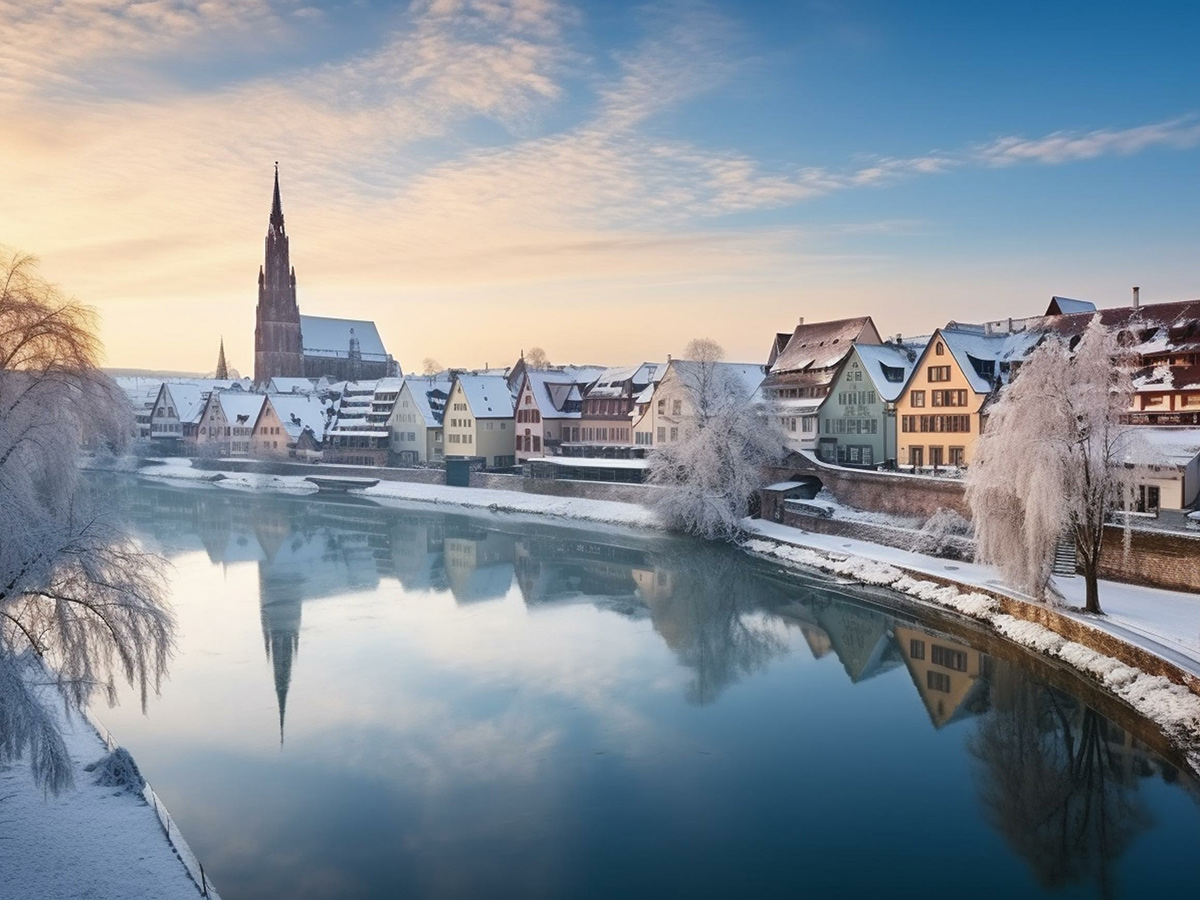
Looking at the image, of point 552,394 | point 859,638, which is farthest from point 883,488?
point 552,394

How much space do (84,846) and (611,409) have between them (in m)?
50.7

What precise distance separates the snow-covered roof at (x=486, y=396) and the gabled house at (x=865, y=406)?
2656 cm

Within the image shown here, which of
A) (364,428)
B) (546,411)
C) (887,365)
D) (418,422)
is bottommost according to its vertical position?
(364,428)

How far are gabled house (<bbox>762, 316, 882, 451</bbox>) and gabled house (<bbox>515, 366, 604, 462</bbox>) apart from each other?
15.4 metres

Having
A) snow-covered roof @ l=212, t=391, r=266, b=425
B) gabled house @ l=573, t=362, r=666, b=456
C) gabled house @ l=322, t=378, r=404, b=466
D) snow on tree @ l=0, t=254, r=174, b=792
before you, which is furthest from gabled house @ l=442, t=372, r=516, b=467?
snow on tree @ l=0, t=254, r=174, b=792

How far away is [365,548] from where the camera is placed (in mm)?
43156

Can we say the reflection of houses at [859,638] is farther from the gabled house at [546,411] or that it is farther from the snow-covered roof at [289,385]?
the snow-covered roof at [289,385]

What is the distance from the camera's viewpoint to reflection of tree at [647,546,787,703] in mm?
23203

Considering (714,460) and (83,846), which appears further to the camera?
(714,460)

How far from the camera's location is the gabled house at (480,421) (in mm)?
66375

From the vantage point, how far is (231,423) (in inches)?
3327

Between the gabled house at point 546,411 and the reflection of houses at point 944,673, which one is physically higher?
the gabled house at point 546,411

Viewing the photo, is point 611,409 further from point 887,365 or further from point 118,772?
point 118,772

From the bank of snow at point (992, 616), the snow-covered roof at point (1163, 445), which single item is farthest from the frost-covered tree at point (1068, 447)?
the bank of snow at point (992, 616)
